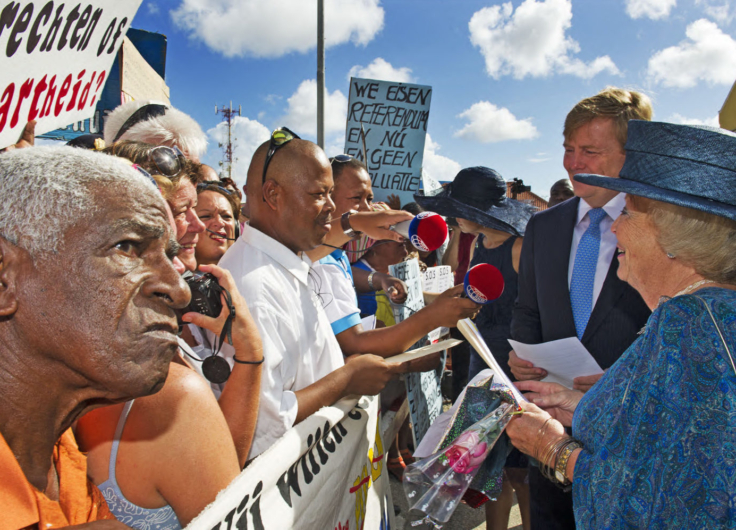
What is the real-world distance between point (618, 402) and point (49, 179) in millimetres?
1461

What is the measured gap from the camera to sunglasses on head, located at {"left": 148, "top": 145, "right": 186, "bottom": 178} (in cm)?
184

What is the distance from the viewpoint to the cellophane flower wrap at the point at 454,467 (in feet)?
5.63

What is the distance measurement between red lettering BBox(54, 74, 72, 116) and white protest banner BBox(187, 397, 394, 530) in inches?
69.0

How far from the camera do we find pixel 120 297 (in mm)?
844

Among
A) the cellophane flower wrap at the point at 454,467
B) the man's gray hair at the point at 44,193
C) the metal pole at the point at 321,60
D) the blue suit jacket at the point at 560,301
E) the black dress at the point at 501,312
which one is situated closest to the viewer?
the man's gray hair at the point at 44,193

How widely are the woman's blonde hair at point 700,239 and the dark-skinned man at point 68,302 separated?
4.47ft

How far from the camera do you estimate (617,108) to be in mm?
2258

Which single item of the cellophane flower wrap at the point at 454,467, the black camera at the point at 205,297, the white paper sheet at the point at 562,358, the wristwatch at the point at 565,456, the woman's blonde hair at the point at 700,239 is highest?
the woman's blonde hair at the point at 700,239

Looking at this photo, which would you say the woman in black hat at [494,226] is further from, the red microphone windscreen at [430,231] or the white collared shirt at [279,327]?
the white collared shirt at [279,327]

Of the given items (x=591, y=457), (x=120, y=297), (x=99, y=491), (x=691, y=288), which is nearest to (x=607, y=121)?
(x=691, y=288)

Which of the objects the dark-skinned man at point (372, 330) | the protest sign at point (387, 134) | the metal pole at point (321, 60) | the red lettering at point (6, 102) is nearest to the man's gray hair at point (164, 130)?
the red lettering at point (6, 102)

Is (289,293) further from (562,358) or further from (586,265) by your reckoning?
(586,265)

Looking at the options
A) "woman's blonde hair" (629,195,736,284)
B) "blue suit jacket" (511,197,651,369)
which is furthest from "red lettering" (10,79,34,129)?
"blue suit jacket" (511,197,651,369)

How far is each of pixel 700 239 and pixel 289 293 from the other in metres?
1.44
